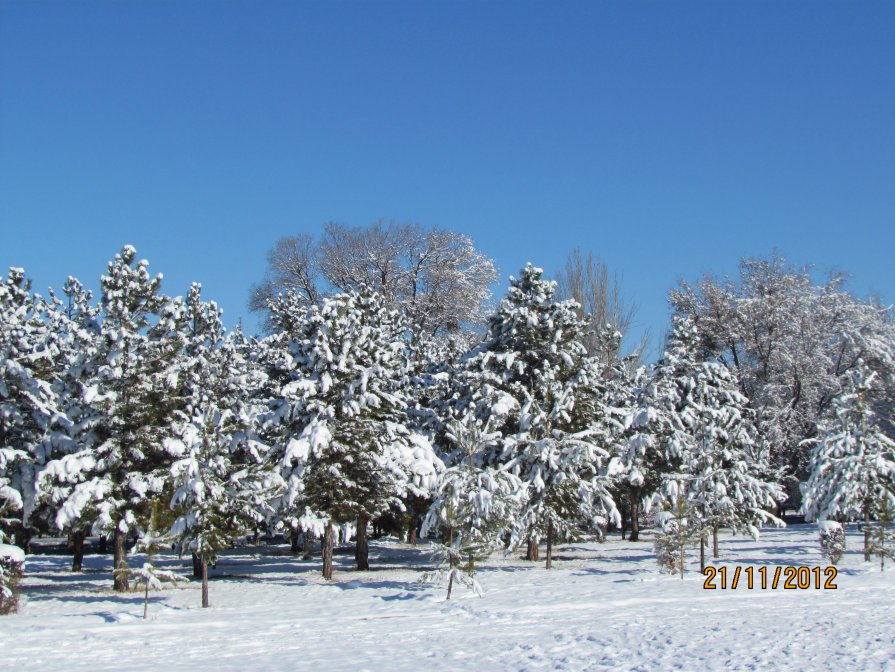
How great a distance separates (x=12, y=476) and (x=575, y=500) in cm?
1888

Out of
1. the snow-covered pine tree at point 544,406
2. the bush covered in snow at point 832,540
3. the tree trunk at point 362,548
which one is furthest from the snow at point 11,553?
the bush covered in snow at point 832,540

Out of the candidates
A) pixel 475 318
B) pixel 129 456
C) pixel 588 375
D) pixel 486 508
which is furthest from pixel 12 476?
pixel 475 318

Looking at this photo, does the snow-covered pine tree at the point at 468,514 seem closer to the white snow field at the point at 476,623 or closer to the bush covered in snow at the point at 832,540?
the white snow field at the point at 476,623

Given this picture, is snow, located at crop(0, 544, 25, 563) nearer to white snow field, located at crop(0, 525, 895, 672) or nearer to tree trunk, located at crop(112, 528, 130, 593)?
white snow field, located at crop(0, 525, 895, 672)

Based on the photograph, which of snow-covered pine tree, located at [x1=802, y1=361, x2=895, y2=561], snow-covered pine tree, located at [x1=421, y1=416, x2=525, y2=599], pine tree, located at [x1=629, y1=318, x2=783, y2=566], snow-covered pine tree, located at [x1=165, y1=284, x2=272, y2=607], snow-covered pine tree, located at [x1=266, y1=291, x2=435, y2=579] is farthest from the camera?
pine tree, located at [x1=629, y1=318, x2=783, y2=566]

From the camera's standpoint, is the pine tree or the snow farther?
the pine tree

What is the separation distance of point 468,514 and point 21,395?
15.3m

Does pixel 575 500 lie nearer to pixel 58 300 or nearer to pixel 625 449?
pixel 625 449

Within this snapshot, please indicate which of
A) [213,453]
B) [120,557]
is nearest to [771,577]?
[213,453]

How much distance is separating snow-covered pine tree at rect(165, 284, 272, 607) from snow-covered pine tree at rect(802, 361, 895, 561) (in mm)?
19497

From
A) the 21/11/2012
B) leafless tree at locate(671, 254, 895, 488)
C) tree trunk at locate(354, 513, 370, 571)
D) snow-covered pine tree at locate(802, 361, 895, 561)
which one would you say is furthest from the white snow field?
leafless tree at locate(671, 254, 895, 488)

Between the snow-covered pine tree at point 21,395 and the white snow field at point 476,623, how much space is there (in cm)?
410

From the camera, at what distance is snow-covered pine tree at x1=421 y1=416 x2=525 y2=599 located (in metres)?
22.7

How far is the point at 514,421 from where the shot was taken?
100ft
